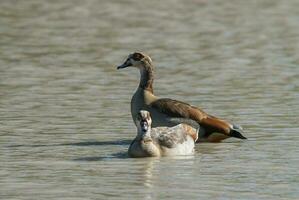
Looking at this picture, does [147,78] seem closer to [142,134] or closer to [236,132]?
[236,132]

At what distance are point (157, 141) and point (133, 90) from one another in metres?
5.89

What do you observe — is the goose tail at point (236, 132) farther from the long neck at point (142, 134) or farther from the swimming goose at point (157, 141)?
the long neck at point (142, 134)

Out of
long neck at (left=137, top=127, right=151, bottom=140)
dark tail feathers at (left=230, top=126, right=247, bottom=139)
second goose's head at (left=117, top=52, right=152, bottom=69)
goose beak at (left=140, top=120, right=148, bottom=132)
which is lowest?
dark tail feathers at (left=230, top=126, right=247, bottom=139)

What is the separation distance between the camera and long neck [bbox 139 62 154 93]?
18141 millimetres

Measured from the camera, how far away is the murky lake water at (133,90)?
46.3ft

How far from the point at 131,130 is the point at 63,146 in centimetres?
169

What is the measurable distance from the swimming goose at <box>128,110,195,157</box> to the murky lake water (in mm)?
179

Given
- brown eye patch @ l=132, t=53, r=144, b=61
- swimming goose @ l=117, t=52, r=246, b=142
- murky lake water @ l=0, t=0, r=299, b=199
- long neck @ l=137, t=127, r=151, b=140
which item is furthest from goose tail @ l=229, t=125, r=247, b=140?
brown eye patch @ l=132, t=53, r=144, b=61

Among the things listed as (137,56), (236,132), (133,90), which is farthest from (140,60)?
(133,90)

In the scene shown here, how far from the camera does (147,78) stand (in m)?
18.2

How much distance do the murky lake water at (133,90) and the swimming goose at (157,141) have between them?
179 mm

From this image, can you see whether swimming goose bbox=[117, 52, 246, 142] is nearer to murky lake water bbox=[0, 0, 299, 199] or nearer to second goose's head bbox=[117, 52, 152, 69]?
murky lake water bbox=[0, 0, 299, 199]

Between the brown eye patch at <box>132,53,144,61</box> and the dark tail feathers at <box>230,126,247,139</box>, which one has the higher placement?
the brown eye patch at <box>132,53,144,61</box>

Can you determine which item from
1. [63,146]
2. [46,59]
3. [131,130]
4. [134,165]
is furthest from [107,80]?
[134,165]
